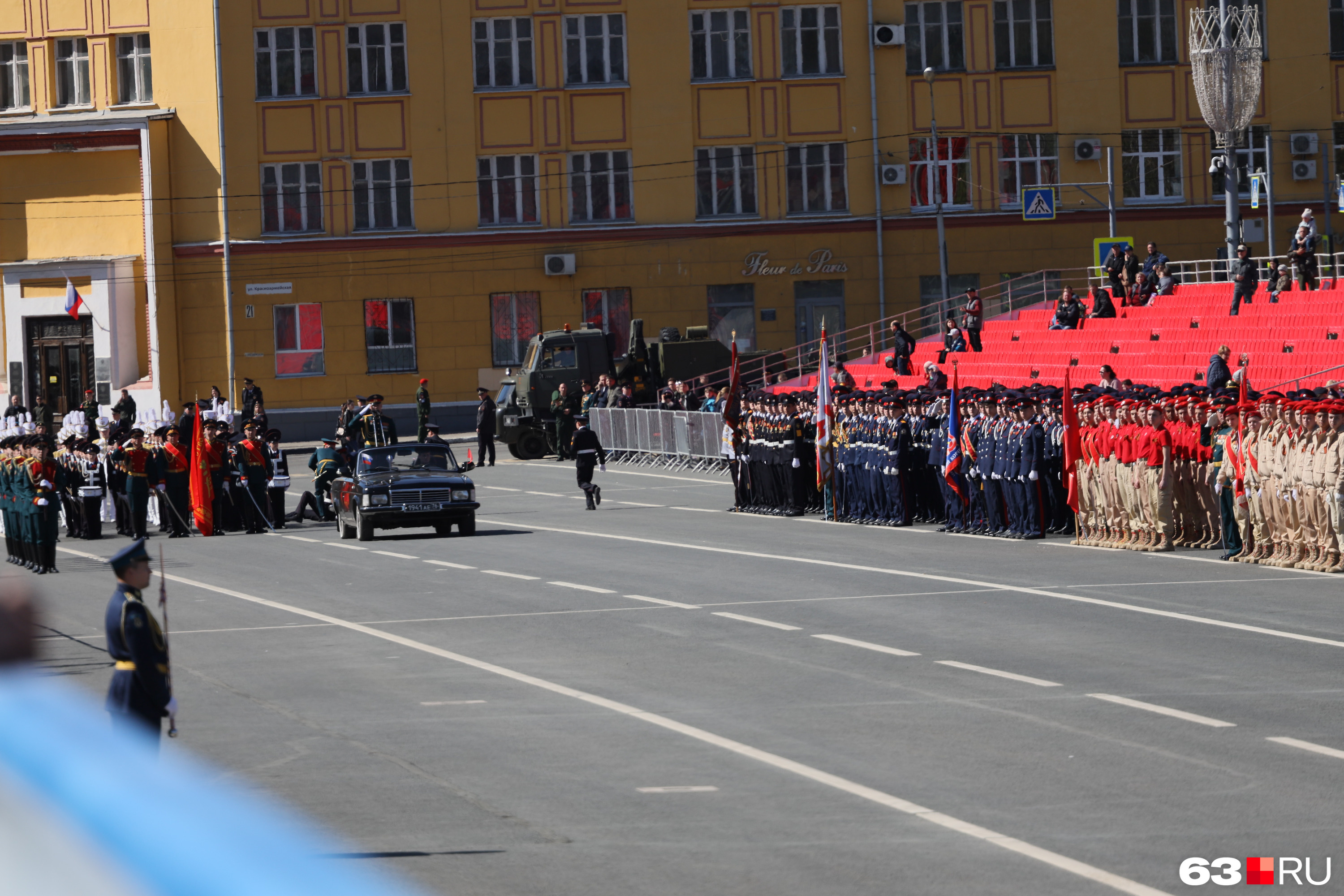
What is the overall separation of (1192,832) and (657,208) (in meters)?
44.3

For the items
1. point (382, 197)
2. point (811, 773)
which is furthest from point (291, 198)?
point (811, 773)

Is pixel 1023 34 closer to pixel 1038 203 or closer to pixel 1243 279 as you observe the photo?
pixel 1038 203

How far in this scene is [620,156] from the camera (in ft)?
169

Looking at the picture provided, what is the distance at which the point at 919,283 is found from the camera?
169 ft

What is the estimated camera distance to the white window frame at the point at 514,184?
2021 inches

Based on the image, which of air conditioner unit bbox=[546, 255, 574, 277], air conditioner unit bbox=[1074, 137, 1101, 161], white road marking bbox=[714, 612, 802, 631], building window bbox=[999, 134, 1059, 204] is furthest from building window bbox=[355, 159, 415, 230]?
white road marking bbox=[714, 612, 802, 631]

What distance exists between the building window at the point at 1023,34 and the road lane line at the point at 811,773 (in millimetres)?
39221

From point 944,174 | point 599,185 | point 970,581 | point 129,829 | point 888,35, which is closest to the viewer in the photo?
point 129,829

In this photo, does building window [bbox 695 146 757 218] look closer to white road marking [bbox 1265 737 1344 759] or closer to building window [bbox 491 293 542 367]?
building window [bbox 491 293 542 367]

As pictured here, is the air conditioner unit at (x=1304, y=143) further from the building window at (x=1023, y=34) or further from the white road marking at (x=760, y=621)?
the white road marking at (x=760, y=621)

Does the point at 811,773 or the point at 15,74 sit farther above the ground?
the point at 15,74

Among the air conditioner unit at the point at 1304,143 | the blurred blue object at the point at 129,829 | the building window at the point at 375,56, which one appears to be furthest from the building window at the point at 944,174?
the blurred blue object at the point at 129,829

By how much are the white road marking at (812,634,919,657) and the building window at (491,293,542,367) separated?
123 feet

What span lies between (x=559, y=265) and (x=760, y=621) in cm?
3593
